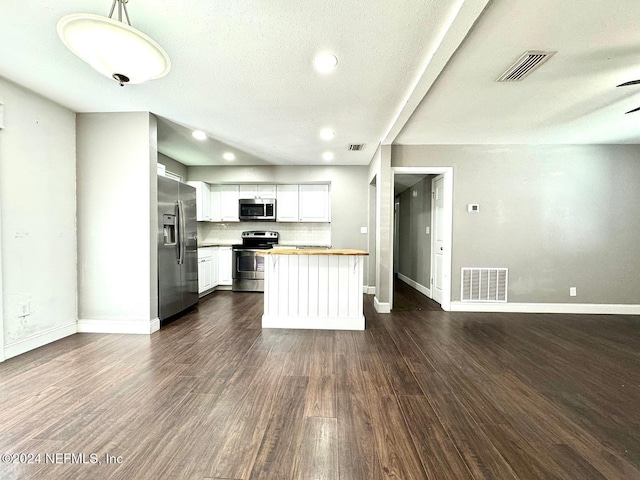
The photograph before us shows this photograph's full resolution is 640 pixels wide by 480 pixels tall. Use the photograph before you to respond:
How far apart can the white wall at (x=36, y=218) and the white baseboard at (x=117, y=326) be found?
117 mm

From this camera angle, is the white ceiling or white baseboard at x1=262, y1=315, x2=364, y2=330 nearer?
the white ceiling

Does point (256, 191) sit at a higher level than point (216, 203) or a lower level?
higher

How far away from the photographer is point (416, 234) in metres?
5.96

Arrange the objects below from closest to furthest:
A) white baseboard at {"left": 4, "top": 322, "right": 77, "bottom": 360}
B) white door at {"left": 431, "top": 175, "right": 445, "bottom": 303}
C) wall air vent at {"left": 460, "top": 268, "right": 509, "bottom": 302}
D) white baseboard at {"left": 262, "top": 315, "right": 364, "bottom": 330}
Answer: white baseboard at {"left": 4, "top": 322, "right": 77, "bottom": 360}
white baseboard at {"left": 262, "top": 315, "right": 364, "bottom": 330}
wall air vent at {"left": 460, "top": 268, "right": 509, "bottom": 302}
white door at {"left": 431, "top": 175, "right": 445, "bottom": 303}

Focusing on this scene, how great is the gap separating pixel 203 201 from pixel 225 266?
1.44m

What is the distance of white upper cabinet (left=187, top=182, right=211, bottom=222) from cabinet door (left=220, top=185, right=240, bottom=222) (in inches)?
10.6

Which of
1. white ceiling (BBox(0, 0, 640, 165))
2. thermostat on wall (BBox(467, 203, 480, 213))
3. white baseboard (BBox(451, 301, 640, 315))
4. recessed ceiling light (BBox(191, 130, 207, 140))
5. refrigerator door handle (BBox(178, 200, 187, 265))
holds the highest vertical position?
recessed ceiling light (BBox(191, 130, 207, 140))

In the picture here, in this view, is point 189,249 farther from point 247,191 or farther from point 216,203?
point 247,191

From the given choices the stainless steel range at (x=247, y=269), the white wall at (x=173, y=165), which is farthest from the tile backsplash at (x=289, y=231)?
the white wall at (x=173, y=165)

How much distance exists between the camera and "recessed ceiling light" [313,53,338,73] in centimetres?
200

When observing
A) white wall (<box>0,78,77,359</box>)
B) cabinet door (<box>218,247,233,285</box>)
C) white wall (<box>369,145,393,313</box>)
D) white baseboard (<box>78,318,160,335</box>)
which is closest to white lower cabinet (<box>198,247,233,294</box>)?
cabinet door (<box>218,247,233,285</box>)

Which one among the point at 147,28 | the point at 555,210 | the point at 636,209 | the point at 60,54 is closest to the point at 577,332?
the point at 555,210

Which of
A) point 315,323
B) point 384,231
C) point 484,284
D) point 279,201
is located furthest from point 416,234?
point 315,323

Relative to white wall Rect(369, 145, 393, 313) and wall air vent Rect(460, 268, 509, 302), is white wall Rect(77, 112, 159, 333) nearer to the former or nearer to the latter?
white wall Rect(369, 145, 393, 313)
